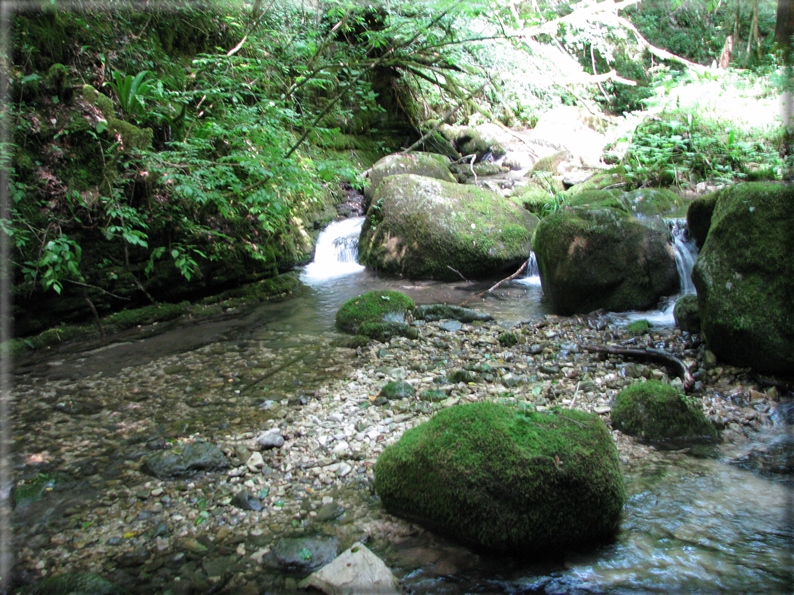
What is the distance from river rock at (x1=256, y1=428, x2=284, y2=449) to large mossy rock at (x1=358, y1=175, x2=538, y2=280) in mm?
5455

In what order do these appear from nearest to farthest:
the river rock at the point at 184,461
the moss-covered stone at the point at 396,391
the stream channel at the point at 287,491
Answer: the stream channel at the point at 287,491 → the river rock at the point at 184,461 → the moss-covered stone at the point at 396,391

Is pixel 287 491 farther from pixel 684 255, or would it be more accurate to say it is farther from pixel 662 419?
pixel 684 255

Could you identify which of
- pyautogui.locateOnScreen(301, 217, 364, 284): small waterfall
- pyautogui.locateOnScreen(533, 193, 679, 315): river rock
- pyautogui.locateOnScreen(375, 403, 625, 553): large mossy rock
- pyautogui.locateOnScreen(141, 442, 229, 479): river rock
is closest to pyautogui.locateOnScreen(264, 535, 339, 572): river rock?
pyautogui.locateOnScreen(375, 403, 625, 553): large mossy rock

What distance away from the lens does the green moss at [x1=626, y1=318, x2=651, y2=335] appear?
583 cm

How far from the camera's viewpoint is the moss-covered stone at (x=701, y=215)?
6191 mm

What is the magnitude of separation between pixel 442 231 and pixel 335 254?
2.33 meters

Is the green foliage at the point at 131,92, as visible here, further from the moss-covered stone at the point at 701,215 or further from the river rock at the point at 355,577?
the moss-covered stone at the point at 701,215

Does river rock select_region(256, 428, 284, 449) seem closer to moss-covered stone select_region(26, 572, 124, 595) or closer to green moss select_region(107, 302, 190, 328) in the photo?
moss-covered stone select_region(26, 572, 124, 595)

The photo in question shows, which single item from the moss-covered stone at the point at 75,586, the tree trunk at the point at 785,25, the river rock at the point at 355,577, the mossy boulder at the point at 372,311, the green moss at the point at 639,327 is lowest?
the river rock at the point at 355,577

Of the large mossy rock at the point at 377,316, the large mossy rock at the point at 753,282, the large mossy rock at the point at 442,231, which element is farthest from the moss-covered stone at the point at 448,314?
the large mossy rock at the point at 753,282

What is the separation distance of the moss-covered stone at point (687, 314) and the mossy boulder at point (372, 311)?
3245 mm

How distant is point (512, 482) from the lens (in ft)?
8.43

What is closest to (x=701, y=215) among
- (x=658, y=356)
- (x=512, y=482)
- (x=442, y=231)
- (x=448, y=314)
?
(x=658, y=356)

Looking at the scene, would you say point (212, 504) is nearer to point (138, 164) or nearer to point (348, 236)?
point (138, 164)
